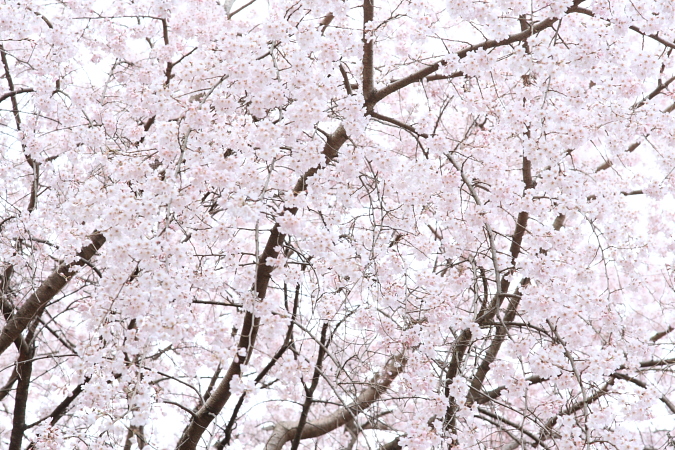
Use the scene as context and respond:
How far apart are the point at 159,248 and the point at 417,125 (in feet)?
6.81

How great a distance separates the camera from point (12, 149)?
6.11 metres

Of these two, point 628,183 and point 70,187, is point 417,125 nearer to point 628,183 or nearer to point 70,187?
point 70,187

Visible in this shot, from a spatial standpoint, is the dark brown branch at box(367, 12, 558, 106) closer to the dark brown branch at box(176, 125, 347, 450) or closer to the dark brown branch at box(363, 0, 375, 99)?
the dark brown branch at box(363, 0, 375, 99)

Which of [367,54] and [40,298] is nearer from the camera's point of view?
[367,54]

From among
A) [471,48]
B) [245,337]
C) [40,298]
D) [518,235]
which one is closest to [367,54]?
[471,48]

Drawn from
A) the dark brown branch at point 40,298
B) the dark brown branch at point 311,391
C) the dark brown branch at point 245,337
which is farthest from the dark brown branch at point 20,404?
the dark brown branch at point 311,391

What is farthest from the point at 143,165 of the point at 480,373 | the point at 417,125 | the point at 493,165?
the point at 480,373

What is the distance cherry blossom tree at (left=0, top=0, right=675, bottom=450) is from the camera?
3.50 metres

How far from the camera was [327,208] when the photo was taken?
187 inches

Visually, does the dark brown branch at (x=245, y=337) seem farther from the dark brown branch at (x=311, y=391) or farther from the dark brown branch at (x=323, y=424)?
the dark brown branch at (x=323, y=424)

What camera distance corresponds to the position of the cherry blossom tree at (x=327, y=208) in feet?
11.5

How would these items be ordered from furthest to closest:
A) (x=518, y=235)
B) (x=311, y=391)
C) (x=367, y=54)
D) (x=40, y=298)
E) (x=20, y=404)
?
(x=518, y=235) → (x=20, y=404) → (x=40, y=298) → (x=311, y=391) → (x=367, y=54)

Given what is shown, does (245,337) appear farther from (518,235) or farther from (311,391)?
(518,235)

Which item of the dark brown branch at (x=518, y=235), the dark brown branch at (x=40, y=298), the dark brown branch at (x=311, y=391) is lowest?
the dark brown branch at (x=311, y=391)
